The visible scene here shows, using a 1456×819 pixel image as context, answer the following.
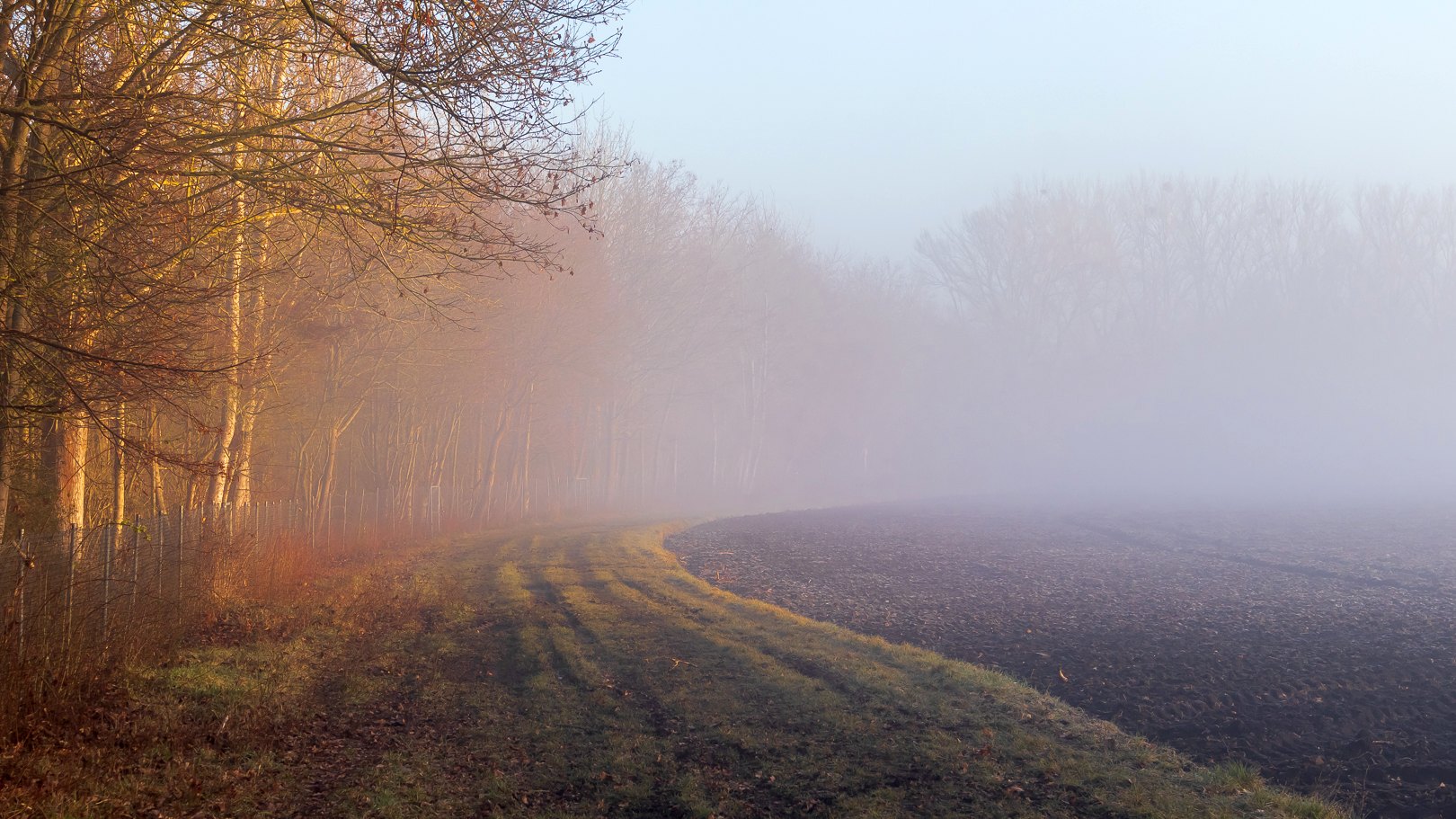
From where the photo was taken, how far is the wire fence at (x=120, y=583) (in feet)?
24.5

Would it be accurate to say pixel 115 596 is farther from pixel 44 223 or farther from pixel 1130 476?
pixel 1130 476

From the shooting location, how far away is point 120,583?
32.1ft

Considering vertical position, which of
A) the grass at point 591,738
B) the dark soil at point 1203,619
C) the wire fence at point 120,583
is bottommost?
the dark soil at point 1203,619

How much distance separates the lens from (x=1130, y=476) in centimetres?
8006

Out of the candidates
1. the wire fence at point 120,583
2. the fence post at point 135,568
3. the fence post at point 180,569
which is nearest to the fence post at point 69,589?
the wire fence at point 120,583

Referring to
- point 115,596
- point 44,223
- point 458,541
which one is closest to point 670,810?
point 115,596

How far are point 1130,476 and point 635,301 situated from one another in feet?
181

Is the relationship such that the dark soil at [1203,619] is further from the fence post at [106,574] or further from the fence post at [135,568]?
the fence post at [106,574]

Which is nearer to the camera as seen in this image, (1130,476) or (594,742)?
(594,742)

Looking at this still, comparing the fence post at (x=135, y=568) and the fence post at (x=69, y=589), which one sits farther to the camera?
the fence post at (x=135, y=568)

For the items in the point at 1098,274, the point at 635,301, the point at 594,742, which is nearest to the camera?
the point at 594,742

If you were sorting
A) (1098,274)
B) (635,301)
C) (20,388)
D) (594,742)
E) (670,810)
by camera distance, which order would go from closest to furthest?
1. (670,810)
2. (20,388)
3. (594,742)
4. (635,301)
5. (1098,274)

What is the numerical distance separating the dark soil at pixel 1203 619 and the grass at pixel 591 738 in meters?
1.38

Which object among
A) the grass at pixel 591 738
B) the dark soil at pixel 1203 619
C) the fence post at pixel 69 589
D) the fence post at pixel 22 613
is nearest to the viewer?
the grass at pixel 591 738
